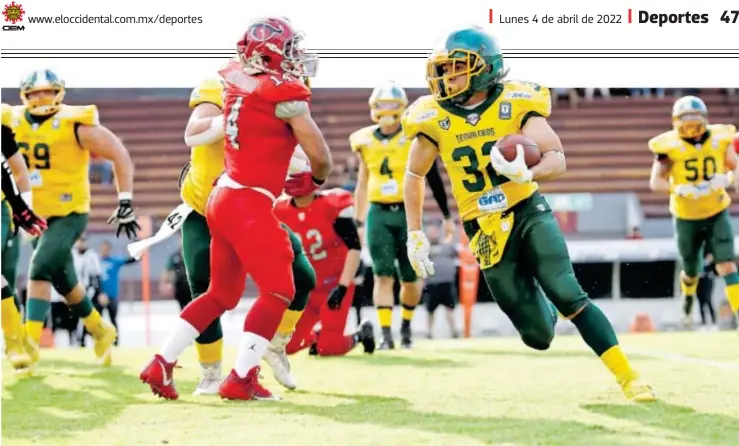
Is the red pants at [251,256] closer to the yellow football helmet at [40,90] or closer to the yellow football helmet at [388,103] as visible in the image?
the yellow football helmet at [40,90]

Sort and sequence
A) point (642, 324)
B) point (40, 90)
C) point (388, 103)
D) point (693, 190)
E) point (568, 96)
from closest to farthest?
point (40, 90), point (388, 103), point (693, 190), point (568, 96), point (642, 324)

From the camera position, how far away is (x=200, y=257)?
3.32m

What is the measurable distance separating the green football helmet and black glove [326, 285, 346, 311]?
1564 millimetres

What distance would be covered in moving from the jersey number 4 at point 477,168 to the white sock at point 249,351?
63 cm

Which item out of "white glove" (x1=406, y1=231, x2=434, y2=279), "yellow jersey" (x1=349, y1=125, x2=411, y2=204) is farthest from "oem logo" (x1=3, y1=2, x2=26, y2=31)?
"yellow jersey" (x1=349, y1=125, x2=411, y2=204)

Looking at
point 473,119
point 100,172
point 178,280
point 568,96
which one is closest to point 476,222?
point 473,119

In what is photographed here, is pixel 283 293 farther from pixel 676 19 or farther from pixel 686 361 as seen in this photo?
pixel 686 361

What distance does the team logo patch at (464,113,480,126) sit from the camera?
305cm

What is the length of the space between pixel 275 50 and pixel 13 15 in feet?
1.90

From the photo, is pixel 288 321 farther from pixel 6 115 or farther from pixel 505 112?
pixel 6 115

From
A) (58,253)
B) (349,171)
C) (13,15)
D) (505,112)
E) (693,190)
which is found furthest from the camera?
(349,171)

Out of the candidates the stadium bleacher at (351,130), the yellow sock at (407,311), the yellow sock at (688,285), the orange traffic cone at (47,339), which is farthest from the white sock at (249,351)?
the orange traffic cone at (47,339)

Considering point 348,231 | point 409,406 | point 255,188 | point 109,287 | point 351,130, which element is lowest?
point 409,406

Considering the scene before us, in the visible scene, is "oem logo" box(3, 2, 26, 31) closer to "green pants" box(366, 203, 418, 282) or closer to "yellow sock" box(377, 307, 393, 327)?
"green pants" box(366, 203, 418, 282)
